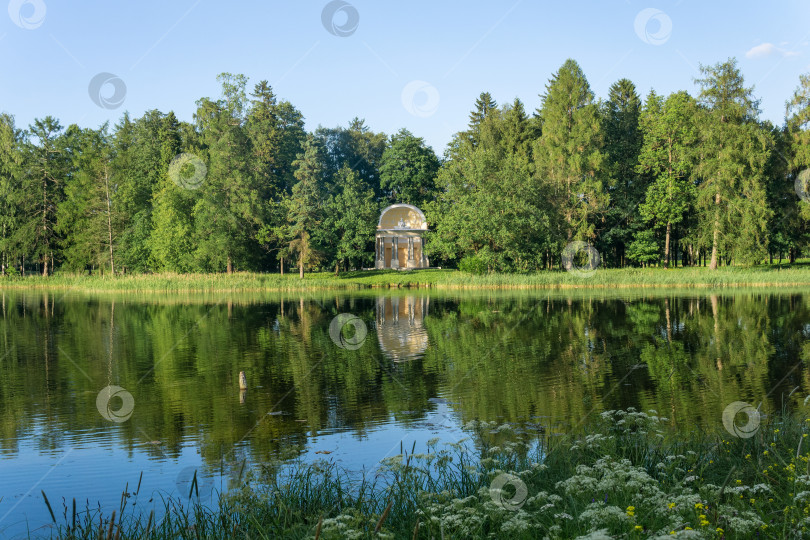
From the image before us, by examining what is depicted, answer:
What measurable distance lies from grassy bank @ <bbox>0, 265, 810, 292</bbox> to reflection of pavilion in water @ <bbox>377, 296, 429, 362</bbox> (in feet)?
40.4

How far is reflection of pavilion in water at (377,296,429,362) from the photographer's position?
77.2 ft

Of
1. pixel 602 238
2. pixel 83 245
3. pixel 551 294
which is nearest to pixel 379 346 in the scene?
pixel 551 294

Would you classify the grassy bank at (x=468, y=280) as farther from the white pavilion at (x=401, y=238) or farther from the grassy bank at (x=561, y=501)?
the grassy bank at (x=561, y=501)

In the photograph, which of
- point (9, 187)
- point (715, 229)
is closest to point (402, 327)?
point (715, 229)

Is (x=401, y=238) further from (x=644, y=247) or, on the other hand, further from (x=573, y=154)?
(x=644, y=247)

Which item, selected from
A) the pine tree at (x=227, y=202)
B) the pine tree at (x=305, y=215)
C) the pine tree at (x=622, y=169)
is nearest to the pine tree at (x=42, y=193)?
the pine tree at (x=227, y=202)

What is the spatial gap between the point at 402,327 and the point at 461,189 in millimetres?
35993

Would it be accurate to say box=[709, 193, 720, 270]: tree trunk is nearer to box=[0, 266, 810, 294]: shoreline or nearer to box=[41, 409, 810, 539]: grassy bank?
box=[0, 266, 810, 294]: shoreline

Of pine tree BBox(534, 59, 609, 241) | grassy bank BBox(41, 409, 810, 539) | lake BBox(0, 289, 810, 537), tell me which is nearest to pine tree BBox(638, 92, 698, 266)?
pine tree BBox(534, 59, 609, 241)

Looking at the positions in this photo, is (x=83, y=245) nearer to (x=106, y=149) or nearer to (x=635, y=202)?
(x=106, y=149)

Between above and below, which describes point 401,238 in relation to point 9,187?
below

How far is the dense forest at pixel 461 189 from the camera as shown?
196 ft

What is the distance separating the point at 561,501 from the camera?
7.10 m

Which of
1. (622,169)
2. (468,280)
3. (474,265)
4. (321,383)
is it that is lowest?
(321,383)
